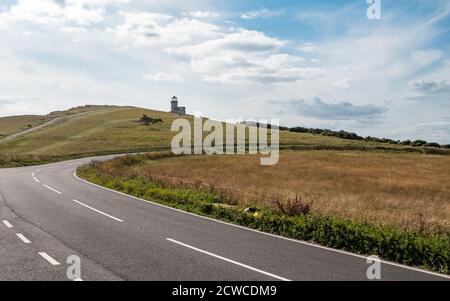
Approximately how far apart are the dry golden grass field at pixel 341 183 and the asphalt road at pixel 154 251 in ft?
12.9

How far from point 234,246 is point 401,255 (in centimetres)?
425

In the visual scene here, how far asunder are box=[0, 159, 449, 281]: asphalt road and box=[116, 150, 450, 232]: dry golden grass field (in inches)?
154

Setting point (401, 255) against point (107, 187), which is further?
point (107, 187)

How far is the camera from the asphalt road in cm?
1005

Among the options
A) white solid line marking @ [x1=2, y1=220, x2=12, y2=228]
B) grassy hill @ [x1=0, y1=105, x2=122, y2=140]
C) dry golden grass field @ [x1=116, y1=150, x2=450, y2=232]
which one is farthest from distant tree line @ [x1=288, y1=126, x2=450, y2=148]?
white solid line marking @ [x1=2, y1=220, x2=12, y2=228]

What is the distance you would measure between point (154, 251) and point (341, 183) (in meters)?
25.9

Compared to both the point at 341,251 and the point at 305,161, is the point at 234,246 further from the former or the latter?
the point at 305,161

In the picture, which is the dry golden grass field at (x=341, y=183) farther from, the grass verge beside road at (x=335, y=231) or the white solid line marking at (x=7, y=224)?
the white solid line marking at (x=7, y=224)

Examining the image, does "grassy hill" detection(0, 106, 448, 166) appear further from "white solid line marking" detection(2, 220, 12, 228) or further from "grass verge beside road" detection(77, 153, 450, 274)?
"white solid line marking" detection(2, 220, 12, 228)

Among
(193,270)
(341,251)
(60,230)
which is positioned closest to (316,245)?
(341,251)

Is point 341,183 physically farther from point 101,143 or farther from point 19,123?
point 19,123

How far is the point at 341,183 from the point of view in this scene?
35.7m

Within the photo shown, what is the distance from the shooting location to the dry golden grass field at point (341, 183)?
20.2 m

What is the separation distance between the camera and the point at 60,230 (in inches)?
579
